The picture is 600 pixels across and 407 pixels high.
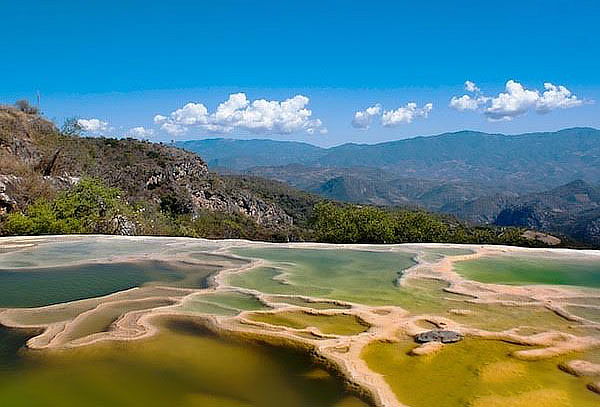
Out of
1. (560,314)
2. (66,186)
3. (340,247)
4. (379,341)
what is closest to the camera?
(379,341)

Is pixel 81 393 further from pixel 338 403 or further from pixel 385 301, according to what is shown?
pixel 385 301

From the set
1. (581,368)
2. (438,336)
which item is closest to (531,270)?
(438,336)

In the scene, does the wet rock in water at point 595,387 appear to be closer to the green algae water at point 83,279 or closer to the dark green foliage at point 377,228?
the green algae water at point 83,279

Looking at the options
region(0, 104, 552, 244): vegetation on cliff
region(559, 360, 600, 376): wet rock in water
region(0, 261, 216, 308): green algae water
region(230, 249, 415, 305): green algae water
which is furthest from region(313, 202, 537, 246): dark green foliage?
region(559, 360, 600, 376): wet rock in water

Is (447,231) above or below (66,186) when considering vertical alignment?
below

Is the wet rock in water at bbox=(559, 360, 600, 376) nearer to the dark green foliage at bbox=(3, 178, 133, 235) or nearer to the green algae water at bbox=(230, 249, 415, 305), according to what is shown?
the green algae water at bbox=(230, 249, 415, 305)

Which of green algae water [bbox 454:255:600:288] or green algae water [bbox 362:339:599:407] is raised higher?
green algae water [bbox 454:255:600:288]

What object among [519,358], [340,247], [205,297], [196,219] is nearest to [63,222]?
[340,247]

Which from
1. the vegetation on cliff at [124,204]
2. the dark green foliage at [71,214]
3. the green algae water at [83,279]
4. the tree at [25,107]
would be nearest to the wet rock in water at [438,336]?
the green algae water at [83,279]
